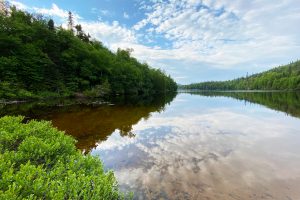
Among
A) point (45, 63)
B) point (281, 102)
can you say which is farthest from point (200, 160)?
point (45, 63)

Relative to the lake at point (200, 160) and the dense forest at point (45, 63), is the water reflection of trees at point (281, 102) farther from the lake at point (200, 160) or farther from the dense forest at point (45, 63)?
the dense forest at point (45, 63)

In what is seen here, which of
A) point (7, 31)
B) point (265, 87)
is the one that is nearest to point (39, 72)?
point (7, 31)

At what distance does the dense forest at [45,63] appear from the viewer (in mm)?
33781

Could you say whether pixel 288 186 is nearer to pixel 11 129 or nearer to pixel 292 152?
pixel 292 152

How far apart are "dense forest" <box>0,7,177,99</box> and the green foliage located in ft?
96.4

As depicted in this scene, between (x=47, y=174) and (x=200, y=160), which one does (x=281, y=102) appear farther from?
(x=47, y=174)

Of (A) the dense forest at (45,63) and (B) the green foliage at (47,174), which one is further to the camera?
(A) the dense forest at (45,63)

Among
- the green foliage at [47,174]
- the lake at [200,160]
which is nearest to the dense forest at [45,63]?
the lake at [200,160]

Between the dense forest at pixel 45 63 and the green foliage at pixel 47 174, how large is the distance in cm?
2939

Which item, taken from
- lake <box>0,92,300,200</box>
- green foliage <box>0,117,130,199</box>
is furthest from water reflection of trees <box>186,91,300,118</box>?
green foliage <box>0,117,130,199</box>

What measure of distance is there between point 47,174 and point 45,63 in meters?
41.4

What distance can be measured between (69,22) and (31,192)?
97375 mm

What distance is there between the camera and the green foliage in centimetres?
316

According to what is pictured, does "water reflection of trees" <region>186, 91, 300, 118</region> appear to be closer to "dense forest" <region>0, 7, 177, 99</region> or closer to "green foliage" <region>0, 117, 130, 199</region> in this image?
"green foliage" <region>0, 117, 130, 199</region>
